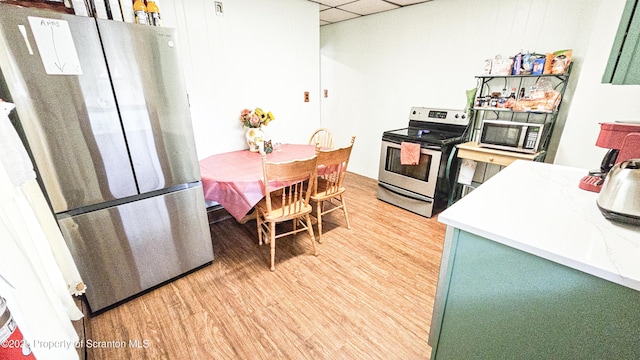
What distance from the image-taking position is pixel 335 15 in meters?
3.65

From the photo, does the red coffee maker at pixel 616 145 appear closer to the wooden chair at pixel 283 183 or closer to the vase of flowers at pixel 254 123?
the wooden chair at pixel 283 183

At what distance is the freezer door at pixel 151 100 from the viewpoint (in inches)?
56.1

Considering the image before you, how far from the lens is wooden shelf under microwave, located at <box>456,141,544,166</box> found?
2246 millimetres

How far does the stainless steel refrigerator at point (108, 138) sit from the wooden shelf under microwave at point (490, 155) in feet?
8.18

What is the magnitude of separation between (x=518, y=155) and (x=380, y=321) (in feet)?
6.17

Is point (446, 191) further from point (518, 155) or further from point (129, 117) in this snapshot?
point (129, 117)

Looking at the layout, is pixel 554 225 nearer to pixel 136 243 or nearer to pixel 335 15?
pixel 136 243

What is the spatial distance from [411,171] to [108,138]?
105 inches

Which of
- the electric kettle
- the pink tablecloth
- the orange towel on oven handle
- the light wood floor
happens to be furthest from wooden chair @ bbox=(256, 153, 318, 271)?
the electric kettle

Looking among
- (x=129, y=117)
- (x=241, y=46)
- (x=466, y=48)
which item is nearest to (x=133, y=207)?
(x=129, y=117)

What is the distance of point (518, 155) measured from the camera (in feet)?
7.34

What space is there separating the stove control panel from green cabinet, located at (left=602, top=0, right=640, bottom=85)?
1.91 m

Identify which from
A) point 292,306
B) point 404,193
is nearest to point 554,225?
point 292,306

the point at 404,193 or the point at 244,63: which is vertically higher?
the point at 244,63
